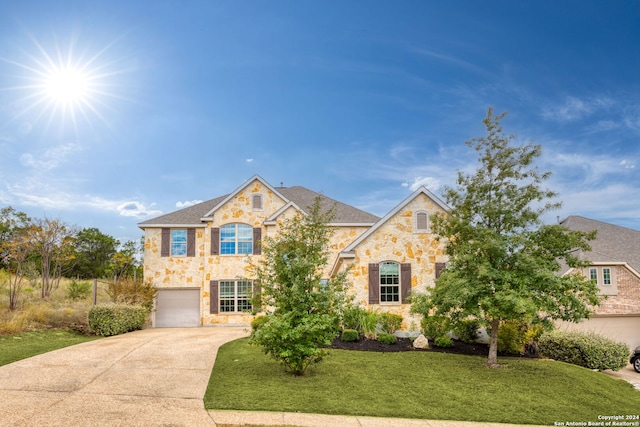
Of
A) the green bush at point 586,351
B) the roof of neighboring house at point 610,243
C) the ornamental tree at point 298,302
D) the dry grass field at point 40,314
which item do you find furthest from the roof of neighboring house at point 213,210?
the ornamental tree at point 298,302

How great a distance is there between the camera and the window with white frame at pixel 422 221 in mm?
19594

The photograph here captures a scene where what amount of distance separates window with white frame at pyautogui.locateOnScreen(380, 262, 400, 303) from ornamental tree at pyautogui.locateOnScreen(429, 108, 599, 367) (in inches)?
201

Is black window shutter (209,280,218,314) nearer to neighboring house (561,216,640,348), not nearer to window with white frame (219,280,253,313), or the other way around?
window with white frame (219,280,253,313)

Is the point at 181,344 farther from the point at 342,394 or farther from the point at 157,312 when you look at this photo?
the point at 157,312

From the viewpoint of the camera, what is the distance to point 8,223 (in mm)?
32500

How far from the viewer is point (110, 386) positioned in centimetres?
1019

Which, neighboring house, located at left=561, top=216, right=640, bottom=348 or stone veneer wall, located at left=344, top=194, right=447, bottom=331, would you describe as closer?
stone veneer wall, located at left=344, top=194, right=447, bottom=331

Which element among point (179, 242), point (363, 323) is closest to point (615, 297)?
point (363, 323)

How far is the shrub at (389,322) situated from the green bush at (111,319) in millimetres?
11138

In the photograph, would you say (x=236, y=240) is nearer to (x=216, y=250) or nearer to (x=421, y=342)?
(x=216, y=250)

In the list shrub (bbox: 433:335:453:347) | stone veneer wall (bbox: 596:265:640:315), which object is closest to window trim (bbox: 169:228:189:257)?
shrub (bbox: 433:335:453:347)

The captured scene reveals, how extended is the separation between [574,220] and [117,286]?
91.0 feet

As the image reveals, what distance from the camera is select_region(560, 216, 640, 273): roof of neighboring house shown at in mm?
25766

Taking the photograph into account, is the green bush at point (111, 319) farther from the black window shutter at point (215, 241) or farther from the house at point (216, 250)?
the black window shutter at point (215, 241)
